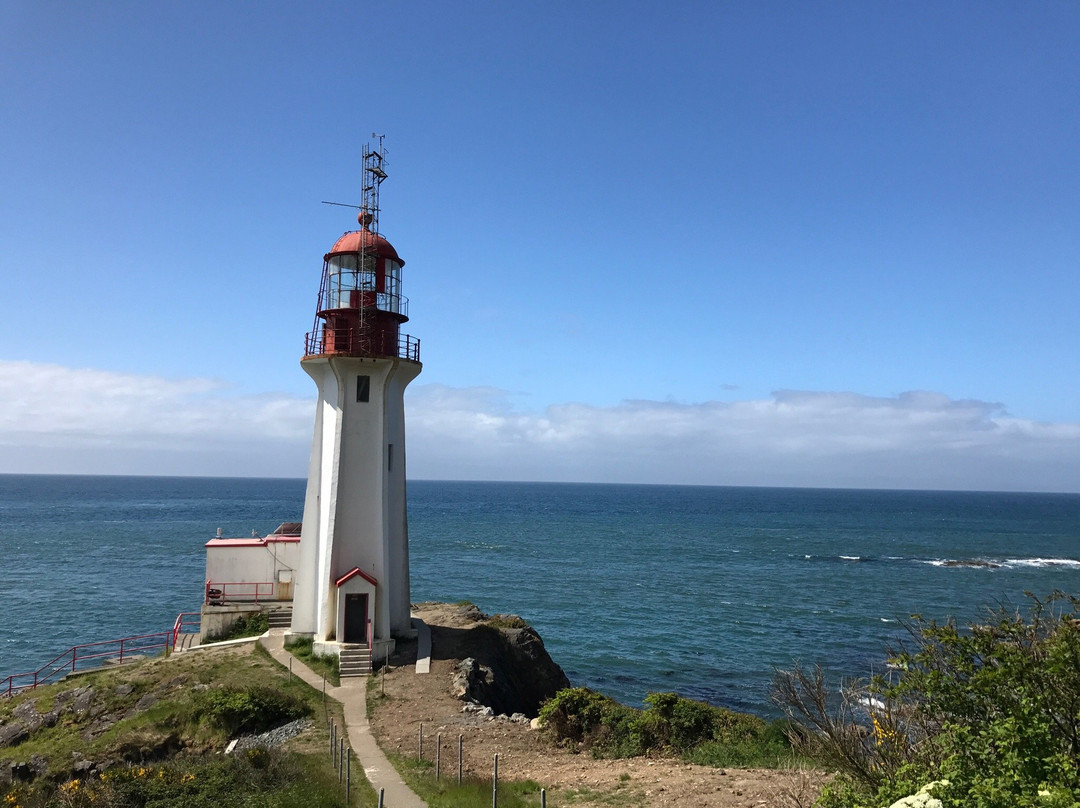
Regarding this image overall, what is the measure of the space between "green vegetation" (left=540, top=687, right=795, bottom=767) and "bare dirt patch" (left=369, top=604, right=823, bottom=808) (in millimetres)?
491

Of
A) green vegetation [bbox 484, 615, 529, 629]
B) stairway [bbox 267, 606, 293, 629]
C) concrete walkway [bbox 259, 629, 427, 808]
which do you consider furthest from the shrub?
green vegetation [bbox 484, 615, 529, 629]

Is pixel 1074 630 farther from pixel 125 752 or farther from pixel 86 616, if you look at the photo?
pixel 86 616

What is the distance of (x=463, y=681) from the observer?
800 inches

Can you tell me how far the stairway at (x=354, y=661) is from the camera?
2153cm

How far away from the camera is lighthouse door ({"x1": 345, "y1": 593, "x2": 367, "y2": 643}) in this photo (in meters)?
22.6

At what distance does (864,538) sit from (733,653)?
66.4 meters

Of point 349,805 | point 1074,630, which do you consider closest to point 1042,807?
point 1074,630

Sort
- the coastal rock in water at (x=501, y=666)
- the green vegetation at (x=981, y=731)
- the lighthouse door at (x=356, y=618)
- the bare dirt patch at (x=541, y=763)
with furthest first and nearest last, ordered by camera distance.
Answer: the lighthouse door at (x=356, y=618) → the coastal rock in water at (x=501, y=666) → the bare dirt patch at (x=541, y=763) → the green vegetation at (x=981, y=731)

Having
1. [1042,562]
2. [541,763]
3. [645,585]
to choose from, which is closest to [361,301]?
[541,763]

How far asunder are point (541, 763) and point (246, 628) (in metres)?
14.6

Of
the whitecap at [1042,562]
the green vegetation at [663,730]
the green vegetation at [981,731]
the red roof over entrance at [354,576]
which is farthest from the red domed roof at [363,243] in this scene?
the whitecap at [1042,562]

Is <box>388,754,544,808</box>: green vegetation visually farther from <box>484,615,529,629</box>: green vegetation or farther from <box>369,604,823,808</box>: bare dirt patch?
<box>484,615,529,629</box>: green vegetation

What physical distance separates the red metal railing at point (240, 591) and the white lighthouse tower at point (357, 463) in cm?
433

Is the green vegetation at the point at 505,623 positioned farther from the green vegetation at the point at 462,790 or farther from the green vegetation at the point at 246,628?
the green vegetation at the point at 462,790
